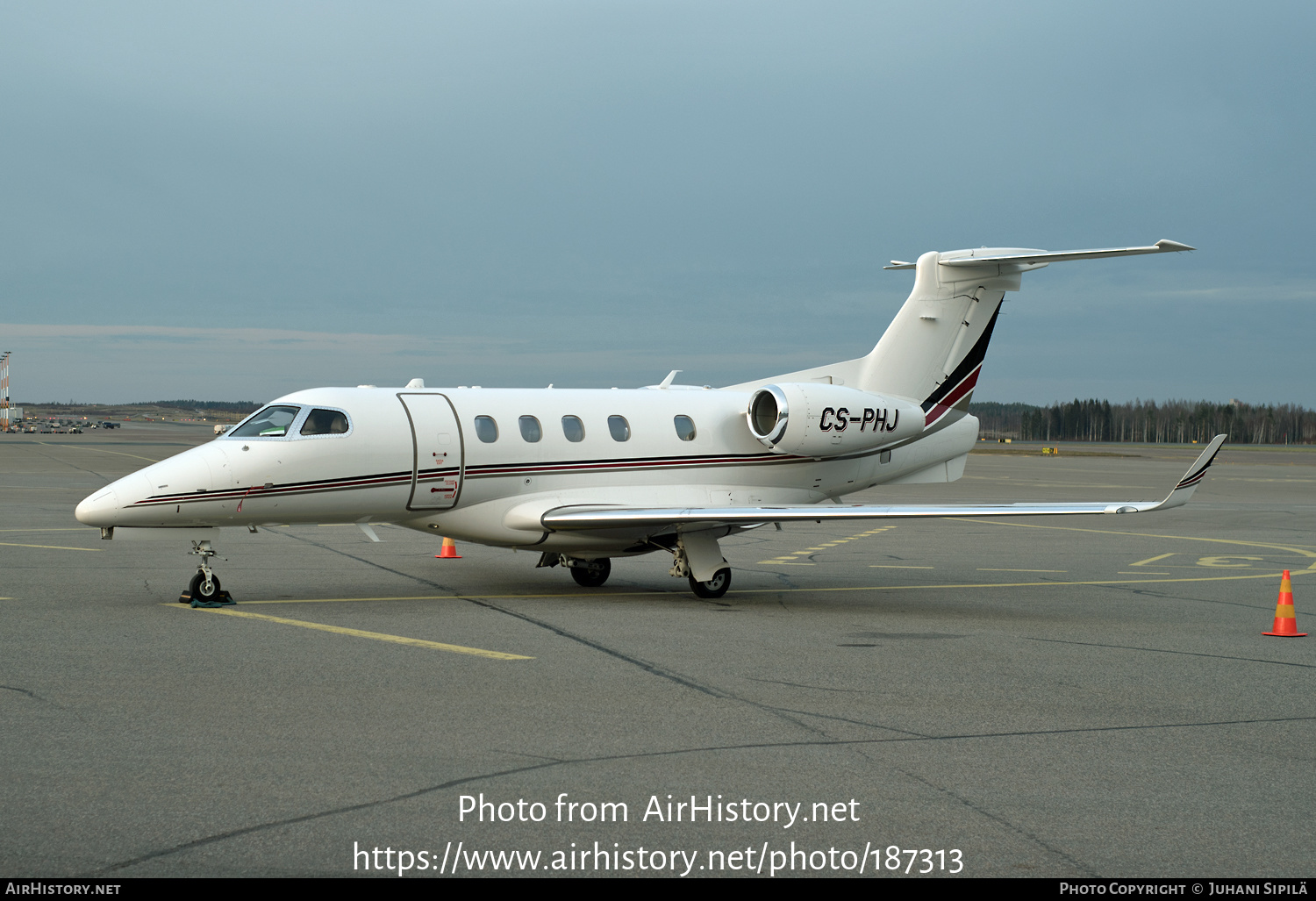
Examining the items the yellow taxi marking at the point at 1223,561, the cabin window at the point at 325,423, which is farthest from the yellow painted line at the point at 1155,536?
the cabin window at the point at 325,423

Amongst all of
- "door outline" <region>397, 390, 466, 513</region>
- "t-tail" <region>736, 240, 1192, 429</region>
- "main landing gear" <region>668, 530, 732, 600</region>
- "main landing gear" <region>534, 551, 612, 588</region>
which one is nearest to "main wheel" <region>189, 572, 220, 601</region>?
"door outline" <region>397, 390, 466, 513</region>

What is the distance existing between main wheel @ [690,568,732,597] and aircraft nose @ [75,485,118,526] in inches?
274

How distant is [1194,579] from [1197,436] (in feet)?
656

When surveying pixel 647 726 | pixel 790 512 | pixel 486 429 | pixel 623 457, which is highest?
pixel 486 429

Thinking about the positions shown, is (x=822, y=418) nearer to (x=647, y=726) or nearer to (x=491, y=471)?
(x=491, y=471)

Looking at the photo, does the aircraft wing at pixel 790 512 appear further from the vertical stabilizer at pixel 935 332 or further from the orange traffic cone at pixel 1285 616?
A: the vertical stabilizer at pixel 935 332

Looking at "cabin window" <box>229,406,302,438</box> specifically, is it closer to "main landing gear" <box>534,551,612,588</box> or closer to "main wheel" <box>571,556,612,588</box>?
"main landing gear" <box>534,551,612,588</box>

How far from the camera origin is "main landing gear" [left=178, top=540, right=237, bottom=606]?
1344 cm

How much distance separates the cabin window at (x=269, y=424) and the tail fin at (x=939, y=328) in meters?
8.51

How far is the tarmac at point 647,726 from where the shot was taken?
5723 mm

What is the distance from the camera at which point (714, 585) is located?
15.2 meters

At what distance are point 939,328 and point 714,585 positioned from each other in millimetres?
5889

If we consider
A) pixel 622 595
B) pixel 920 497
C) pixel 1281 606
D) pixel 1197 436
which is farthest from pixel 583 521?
pixel 1197 436

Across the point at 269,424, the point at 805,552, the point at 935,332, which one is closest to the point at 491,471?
the point at 269,424
